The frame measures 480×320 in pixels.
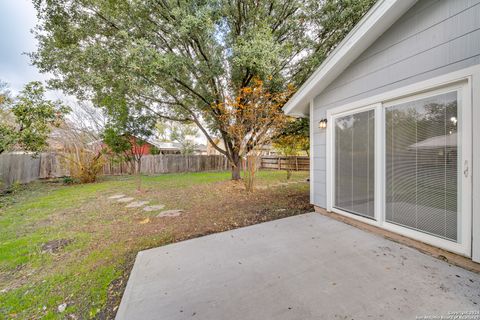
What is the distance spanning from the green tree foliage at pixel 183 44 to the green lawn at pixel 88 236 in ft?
9.64

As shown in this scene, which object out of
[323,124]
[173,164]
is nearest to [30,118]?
[173,164]

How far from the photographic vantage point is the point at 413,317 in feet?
4.90

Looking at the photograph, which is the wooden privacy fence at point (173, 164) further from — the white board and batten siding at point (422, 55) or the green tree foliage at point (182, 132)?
the white board and batten siding at point (422, 55)

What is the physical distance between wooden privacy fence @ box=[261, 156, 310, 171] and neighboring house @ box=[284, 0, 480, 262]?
9000mm

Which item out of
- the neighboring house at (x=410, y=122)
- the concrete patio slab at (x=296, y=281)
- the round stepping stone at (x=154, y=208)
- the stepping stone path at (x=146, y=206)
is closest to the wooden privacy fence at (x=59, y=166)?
the stepping stone path at (x=146, y=206)

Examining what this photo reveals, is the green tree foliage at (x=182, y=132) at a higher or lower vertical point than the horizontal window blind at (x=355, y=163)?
higher

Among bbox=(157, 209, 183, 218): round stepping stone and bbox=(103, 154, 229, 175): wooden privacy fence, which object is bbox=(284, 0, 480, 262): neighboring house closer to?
bbox=(157, 209, 183, 218): round stepping stone

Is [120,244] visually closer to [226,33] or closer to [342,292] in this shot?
[342,292]

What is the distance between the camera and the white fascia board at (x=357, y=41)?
259 cm

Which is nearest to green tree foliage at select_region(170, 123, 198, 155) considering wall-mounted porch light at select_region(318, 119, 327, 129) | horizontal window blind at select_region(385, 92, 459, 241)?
wall-mounted porch light at select_region(318, 119, 327, 129)

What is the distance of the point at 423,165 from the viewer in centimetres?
242

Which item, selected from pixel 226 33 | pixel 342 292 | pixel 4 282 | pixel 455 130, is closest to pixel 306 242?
pixel 342 292

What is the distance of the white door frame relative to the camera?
2031 mm

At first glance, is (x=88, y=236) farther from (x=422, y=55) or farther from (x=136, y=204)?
(x=422, y=55)
